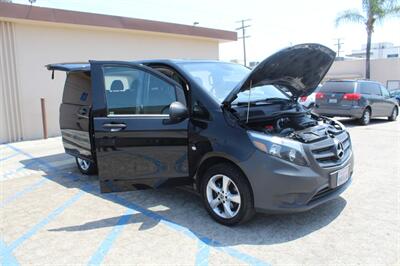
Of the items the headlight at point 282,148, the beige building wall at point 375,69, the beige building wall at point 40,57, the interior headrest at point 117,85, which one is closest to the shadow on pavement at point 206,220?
the headlight at point 282,148

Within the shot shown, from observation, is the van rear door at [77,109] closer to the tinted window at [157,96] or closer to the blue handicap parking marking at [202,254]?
the tinted window at [157,96]

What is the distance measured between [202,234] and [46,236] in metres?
1.67

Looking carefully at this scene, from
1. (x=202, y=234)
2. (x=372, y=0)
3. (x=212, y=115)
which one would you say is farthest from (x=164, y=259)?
(x=372, y=0)

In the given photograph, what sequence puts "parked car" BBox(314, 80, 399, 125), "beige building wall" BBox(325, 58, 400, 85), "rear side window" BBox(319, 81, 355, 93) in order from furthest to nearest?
"beige building wall" BBox(325, 58, 400, 85), "rear side window" BBox(319, 81, 355, 93), "parked car" BBox(314, 80, 399, 125)

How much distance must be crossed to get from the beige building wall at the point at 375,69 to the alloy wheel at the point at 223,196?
34.0 metres

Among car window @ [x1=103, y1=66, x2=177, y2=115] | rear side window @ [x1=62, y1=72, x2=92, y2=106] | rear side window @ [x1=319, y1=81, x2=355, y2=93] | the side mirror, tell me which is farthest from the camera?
rear side window @ [x1=319, y1=81, x2=355, y2=93]

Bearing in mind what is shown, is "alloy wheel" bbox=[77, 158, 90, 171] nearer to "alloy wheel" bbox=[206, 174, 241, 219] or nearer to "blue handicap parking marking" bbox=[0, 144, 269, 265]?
"blue handicap parking marking" bbox=[0, 144, 269, 265]

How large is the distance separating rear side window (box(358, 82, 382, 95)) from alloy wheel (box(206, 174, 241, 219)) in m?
9.42

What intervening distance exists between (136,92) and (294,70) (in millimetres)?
1961

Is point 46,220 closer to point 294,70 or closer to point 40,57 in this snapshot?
point 294,70

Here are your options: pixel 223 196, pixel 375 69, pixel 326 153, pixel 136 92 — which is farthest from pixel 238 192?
pixel 375 69

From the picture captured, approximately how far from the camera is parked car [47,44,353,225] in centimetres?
342

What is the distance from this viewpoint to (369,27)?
2538 centimetres

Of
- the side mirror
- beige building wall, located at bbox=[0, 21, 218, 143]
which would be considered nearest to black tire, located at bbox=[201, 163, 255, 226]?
the side mirror
